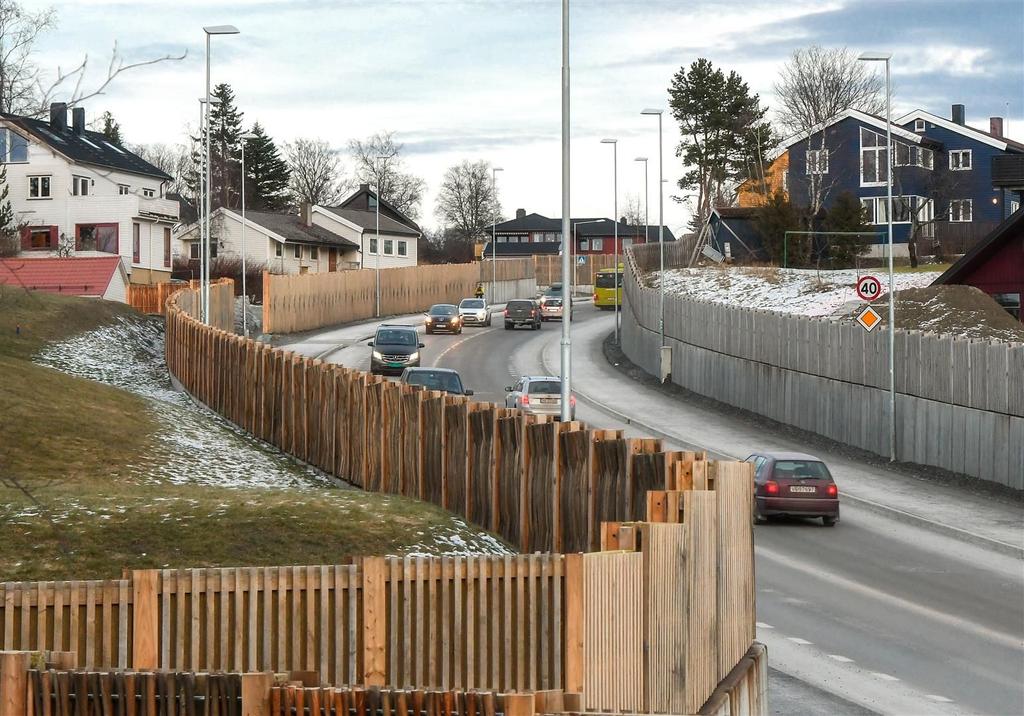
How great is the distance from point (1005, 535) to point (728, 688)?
15518 millimetres

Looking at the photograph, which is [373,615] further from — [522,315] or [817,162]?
[817,162]

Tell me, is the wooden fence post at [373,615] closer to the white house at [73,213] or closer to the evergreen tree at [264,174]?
the white house at [73,213]

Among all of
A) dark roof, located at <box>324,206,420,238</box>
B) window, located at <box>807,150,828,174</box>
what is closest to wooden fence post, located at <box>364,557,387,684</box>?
window, located at <box>807,150,828,174</box>

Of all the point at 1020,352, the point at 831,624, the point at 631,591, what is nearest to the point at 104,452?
the point at 831,624

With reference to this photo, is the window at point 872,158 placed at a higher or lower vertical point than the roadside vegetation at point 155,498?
higher

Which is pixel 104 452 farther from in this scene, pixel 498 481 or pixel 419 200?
pixel 419 200

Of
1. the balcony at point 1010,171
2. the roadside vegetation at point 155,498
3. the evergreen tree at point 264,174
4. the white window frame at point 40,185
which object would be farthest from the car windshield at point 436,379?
the evergreen tree at point 264,174

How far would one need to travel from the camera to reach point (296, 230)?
94.0 metres

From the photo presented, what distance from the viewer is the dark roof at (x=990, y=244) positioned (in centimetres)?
4109

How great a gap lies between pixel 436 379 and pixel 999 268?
1880cm

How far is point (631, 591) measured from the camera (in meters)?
8.96

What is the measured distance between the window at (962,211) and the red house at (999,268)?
35368 millimetres

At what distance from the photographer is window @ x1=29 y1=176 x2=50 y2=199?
66812mm

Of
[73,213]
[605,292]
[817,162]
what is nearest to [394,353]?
[73,213]
